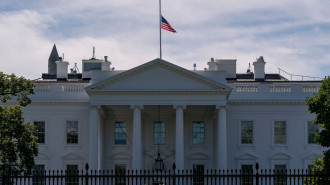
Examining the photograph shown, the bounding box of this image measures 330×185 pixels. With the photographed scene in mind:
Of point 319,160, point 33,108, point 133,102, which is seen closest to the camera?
point 319,160

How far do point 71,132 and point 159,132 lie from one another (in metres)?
6.90

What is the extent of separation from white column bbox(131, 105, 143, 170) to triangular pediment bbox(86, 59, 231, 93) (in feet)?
5.18

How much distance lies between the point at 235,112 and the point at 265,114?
2.34m

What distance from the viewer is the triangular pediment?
42906 millimetres

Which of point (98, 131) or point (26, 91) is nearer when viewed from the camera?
point (26, 91)

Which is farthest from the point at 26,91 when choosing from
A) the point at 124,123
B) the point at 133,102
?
the point at 124,123

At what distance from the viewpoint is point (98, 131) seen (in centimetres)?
4422

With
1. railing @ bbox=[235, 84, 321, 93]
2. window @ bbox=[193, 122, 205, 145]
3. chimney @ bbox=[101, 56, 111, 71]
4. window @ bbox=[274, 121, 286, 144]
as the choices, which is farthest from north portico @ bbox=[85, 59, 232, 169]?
chimney @ bbox=[101, 56, 111, 71]

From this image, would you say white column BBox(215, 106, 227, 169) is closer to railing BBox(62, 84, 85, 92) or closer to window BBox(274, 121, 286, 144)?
window BBox(274, 121, 286, 144)

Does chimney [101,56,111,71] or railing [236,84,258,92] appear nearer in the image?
railing [236,84,258,92]

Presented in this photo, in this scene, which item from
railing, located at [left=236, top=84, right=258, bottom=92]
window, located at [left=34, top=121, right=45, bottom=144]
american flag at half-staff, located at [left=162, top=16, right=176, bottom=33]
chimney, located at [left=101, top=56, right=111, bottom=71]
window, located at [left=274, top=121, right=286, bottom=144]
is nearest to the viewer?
american flag at half-staff, located at [left=162, top=16, right=176, bottom=33]

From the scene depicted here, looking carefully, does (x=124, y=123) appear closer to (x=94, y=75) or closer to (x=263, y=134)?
(x=94, y=75)

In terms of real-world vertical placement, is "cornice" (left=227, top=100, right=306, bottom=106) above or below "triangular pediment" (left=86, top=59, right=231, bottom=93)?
below

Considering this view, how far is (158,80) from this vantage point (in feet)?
143
